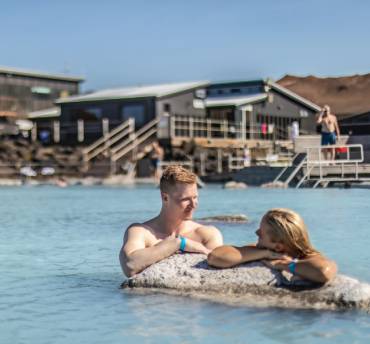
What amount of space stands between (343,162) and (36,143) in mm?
19218

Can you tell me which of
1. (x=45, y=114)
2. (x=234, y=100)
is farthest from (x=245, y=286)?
(x=45, y=114)

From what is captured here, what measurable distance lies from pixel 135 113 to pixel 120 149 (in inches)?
138

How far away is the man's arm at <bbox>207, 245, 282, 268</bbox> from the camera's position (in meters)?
4.39

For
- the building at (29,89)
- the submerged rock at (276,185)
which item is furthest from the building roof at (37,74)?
the submerged rock at (276,185)

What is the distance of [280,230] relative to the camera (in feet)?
13.8

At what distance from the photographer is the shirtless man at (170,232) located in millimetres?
4637

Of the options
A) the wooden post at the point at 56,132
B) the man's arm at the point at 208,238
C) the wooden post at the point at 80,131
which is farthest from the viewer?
the wooden post at the point at 56,132

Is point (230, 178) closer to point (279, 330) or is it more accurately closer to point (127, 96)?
point (127, 96)

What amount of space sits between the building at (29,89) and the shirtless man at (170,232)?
3663 cm

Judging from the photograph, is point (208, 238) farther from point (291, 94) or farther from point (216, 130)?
point (291, 94)

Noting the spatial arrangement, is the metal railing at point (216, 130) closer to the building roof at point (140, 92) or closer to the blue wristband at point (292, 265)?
the building roof at point (140, 92)

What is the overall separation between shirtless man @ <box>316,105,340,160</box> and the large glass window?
1674 centimetres

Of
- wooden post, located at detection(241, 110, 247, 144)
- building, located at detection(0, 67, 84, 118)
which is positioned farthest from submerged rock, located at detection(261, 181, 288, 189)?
building, located at detection(0, 67, 84, 118)

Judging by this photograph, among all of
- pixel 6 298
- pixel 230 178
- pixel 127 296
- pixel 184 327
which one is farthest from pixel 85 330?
pixel 230 178
